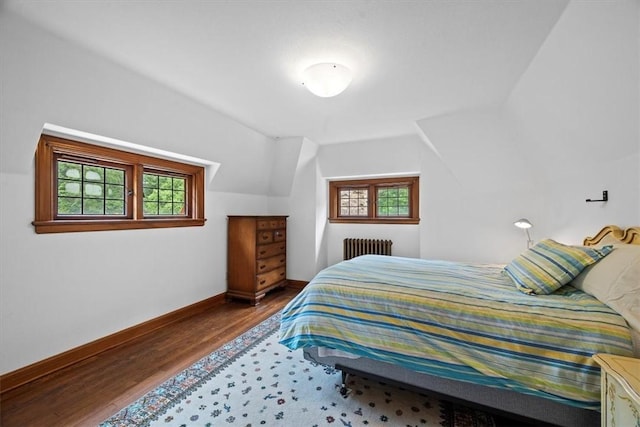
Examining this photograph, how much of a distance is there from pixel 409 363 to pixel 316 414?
25.2 inches

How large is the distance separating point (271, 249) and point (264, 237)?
0.83 feet

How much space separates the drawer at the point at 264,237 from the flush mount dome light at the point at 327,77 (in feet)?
7.15

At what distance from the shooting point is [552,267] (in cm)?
165

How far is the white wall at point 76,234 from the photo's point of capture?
67.0 inches

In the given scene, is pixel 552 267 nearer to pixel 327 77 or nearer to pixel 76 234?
pixel 327 77

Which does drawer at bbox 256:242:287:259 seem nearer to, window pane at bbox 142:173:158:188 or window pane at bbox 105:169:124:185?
window pane at bbox 142:173:158:188

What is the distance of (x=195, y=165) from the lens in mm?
3297

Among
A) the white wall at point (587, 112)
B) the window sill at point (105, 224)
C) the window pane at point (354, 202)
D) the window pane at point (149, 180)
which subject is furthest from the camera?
the window pane at point (354, 202)

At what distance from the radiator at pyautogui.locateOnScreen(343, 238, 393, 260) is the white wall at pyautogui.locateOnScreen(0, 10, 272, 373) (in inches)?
92.4

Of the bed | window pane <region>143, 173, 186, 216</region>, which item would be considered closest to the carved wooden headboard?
the bed

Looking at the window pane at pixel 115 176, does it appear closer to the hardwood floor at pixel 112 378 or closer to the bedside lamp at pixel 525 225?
the hardwood floor at pixel 112 378

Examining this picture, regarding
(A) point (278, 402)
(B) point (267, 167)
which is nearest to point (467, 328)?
(A) point (278, 402)

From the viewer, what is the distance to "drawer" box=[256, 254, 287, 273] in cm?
362

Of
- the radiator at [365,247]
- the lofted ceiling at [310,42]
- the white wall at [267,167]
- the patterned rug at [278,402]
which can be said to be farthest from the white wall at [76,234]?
the radiator at [365,247]
